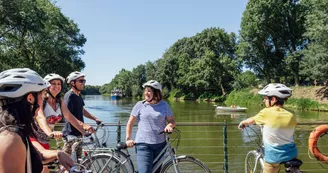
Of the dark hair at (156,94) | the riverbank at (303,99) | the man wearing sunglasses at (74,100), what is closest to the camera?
the dark hair at (156,94)

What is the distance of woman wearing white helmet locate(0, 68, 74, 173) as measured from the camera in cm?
162

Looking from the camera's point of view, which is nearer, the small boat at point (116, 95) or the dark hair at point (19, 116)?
the dark hair at point (19, 116)

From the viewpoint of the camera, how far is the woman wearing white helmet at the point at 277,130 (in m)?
3.44

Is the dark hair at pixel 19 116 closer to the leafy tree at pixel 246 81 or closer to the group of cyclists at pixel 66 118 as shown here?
the group of cyclists at pixel 66 118

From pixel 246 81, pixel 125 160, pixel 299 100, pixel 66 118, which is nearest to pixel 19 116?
pixel 66 118

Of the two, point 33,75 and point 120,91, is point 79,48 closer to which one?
point 33,75

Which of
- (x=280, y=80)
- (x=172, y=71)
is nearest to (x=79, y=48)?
(x=280, y=80)

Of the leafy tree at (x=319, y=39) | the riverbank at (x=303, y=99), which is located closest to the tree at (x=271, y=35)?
the riverbank at (x=303, y=99)

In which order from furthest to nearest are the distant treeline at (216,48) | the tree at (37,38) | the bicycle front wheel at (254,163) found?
1. the distant treeline at (216,48)
2. the tree at (37,38)
3. the bicycle front wheel at (254,163)

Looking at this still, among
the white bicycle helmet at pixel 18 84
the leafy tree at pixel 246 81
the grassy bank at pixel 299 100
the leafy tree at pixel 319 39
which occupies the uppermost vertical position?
the leafy tree at pixel 319 39

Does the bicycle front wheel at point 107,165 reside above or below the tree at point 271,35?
below

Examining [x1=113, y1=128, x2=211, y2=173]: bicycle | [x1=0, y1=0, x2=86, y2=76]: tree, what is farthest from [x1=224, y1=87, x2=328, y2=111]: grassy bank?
[x1=113, y1=128, x2=211, y2=173]: bicycle

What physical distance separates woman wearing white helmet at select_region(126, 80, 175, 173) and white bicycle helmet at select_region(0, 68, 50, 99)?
197cm

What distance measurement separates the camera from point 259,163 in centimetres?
419
